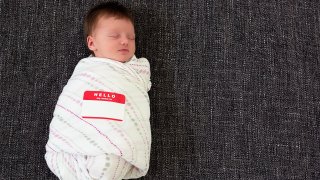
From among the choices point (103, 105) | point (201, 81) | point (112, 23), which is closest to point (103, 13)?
point (112, 23)

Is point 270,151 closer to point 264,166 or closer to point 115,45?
point 264,166

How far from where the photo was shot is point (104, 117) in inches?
46.6

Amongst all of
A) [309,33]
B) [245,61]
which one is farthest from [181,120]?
[309,33]

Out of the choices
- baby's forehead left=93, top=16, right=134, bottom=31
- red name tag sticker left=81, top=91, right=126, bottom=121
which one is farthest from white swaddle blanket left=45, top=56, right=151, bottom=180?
baby's forehead left=93, top=16, right=134, bottom=31

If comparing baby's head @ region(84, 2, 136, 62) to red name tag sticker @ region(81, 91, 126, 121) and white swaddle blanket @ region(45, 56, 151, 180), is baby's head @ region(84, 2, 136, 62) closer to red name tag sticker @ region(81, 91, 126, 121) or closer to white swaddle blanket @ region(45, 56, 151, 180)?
white swaddle blanket @ region(45, 56, 151, 180)

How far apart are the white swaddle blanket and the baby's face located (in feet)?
0.11

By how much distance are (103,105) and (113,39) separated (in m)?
0.24

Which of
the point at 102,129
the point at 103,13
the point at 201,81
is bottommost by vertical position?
the point at 102,129

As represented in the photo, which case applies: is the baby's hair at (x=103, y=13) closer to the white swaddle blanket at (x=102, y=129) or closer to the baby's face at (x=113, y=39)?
the baby's face at (x=113, y=39)

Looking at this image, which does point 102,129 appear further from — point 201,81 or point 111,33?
point 201,81

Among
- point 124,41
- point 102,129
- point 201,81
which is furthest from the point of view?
point 201,81

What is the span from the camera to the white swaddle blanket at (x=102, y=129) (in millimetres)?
1156

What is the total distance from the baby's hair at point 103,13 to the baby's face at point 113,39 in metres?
0.02

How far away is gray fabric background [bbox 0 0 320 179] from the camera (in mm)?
1331
